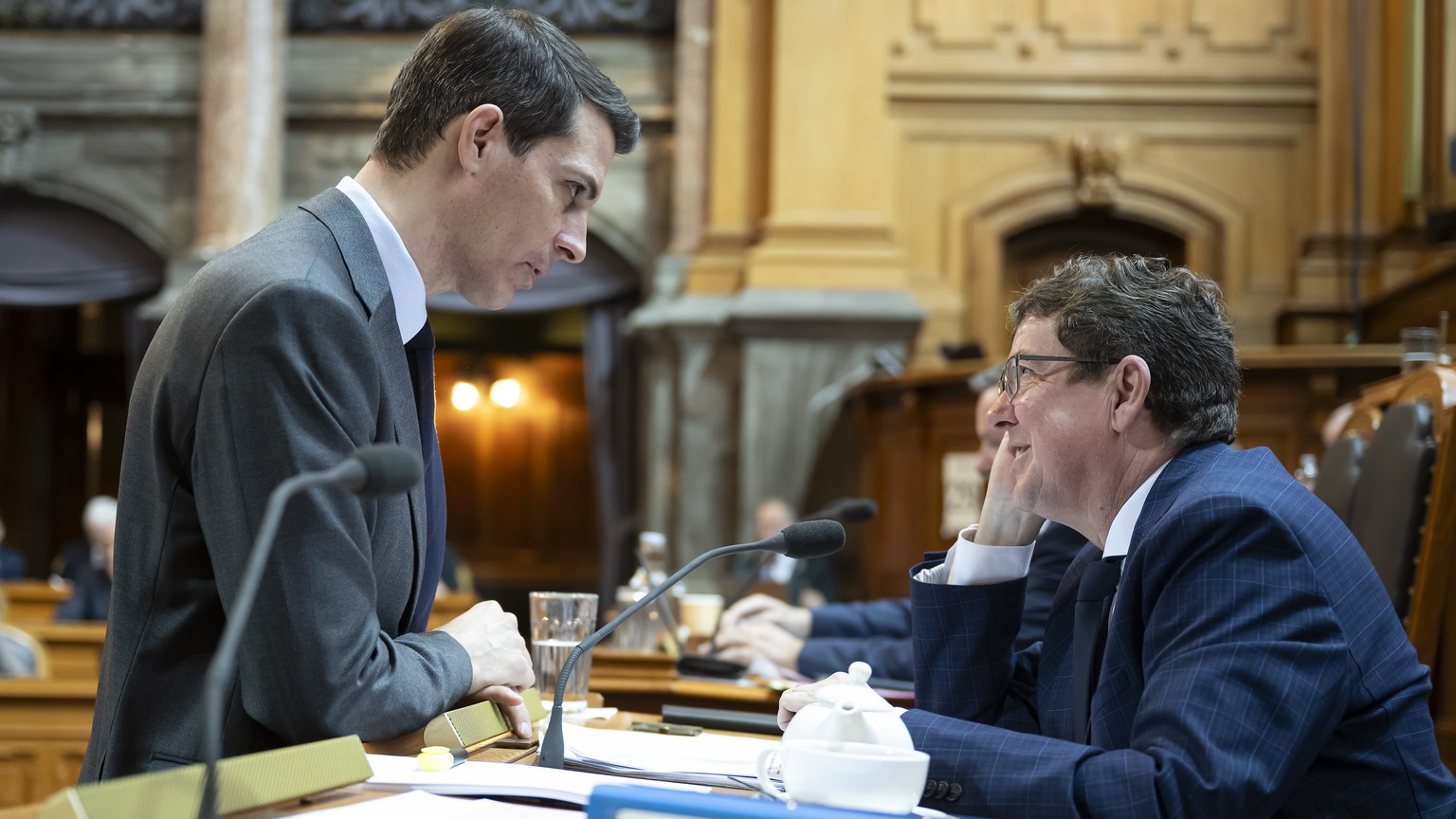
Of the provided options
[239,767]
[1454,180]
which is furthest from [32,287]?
[239,767]

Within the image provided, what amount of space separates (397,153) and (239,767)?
808 millimetres

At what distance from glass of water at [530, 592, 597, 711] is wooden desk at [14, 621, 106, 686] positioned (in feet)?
13.3

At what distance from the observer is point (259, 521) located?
1.39m

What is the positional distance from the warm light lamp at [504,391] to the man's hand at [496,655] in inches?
407

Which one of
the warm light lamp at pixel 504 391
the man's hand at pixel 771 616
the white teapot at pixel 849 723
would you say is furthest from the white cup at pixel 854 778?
the warm light lamp at pixel 504 391

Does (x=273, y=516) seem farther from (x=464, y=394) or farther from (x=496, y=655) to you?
(x=464, y=394)

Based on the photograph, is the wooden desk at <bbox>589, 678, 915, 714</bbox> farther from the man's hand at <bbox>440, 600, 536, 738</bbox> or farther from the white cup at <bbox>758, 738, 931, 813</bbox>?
the white cup at <bbox>758, 738, 931, 813</bbox>

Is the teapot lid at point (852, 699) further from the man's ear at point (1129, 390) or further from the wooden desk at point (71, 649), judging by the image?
the wooden desk at point (71, 649)

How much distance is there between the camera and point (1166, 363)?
5.46 ft

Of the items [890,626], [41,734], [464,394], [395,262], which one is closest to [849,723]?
[395,262]

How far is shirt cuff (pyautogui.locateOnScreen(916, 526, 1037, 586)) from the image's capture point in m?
1.88

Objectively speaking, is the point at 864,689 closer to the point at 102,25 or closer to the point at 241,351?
the point at 241,351

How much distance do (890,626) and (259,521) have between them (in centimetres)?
267

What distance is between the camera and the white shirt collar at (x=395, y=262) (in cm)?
164
